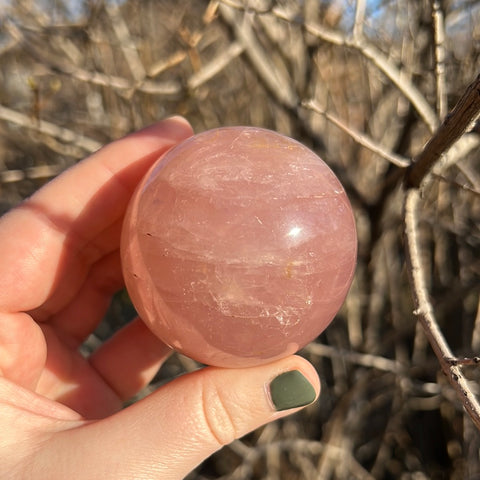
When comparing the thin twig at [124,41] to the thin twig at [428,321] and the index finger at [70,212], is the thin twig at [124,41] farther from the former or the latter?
the thin twig at [428,321]

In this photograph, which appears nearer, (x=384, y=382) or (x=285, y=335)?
(x=285, y=335)

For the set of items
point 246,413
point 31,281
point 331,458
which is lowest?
point 331,458

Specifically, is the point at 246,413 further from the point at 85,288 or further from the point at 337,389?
the point at 337,389

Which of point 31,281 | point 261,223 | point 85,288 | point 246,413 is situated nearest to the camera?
point 261,223

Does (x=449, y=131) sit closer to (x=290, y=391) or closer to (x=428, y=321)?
(x=428, y=321)

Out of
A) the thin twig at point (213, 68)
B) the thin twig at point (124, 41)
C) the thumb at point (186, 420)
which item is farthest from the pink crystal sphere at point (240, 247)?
the thin twig at point (124, 41)

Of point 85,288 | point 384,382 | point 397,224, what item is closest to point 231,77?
point 397,224

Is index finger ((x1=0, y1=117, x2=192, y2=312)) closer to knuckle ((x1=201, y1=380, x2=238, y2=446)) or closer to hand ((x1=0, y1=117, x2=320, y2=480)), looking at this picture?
hand ((x1=0, y1=117, x2=320, y2=480))
